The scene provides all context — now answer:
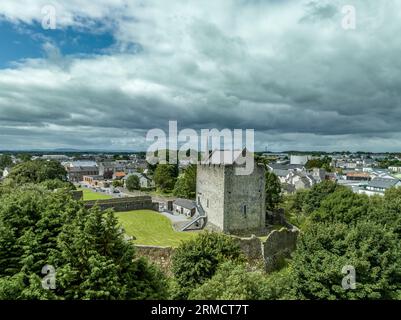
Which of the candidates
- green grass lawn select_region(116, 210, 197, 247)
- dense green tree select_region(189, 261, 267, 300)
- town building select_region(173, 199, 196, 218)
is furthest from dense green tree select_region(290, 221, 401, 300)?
town building select_region(173, 199, 196, 218)

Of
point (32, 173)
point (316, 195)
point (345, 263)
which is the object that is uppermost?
point (32, 173)

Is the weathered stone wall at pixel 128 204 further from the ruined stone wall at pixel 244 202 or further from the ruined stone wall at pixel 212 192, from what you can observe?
the ruined stone wall at pixel 244 202

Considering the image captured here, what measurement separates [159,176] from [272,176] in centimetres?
3067

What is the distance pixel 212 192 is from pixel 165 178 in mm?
35678

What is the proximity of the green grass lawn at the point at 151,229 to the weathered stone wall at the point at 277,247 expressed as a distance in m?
5.28

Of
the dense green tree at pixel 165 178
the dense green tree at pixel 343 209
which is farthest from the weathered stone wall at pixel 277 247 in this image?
the dense green tree at pixel 165 178

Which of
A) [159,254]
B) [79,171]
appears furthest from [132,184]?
[159,254]

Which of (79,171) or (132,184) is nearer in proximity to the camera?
(132,184)

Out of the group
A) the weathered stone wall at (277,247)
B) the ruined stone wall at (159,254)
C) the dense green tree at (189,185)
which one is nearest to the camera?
the ruined stone wall at (159,254)

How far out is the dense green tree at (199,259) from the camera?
15102 mm

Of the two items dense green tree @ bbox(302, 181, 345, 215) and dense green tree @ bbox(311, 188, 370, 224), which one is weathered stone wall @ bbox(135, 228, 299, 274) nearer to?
dense green tree @ bbox(311, 188, 370, 224)

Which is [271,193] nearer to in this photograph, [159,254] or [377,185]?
[159,254]

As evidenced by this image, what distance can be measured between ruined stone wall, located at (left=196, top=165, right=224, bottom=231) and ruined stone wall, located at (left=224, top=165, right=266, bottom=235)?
0.56 m

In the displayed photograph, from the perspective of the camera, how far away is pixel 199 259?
51.2 ft
